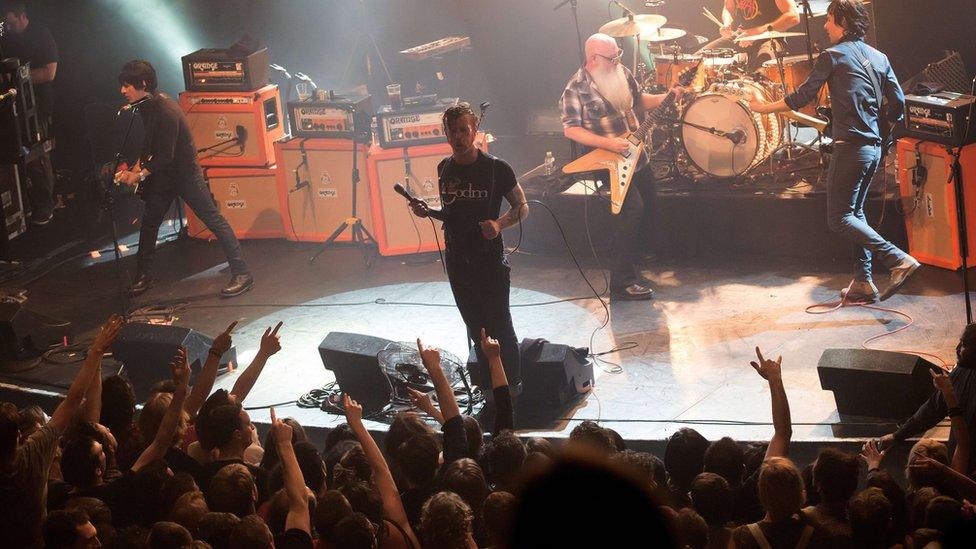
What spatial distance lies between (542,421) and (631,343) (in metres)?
1.22

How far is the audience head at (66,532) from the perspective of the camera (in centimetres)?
412

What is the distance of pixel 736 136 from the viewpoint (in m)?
9.42

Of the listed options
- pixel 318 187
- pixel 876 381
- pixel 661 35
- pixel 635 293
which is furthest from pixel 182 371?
pixel 661 35

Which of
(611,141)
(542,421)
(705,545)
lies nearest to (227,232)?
(611,141)

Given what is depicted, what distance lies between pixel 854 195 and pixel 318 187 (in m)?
4.94

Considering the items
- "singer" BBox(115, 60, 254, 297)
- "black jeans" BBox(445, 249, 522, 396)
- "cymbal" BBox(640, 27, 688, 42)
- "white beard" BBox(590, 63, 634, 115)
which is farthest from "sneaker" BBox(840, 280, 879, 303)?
"singer" BBox(115, 60, 254, 297)

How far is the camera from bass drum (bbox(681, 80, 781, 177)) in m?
9.37

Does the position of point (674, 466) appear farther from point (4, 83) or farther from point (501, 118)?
point (501, 118)

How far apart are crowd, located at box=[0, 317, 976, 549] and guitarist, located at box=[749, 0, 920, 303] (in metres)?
2.45

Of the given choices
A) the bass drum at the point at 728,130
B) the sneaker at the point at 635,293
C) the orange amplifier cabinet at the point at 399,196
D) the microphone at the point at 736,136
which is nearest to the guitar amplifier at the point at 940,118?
the bass drum at the point at 728,130

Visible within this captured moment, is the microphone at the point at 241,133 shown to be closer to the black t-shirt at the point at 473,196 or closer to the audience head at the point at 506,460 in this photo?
the black t-shirt at the point at 473,196

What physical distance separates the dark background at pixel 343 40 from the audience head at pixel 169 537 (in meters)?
8.64

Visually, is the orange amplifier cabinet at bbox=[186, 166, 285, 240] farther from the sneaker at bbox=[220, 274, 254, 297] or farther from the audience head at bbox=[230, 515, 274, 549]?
the audience head at bbox=[230, 515, 274, 549]

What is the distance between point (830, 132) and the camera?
26.3 feet
